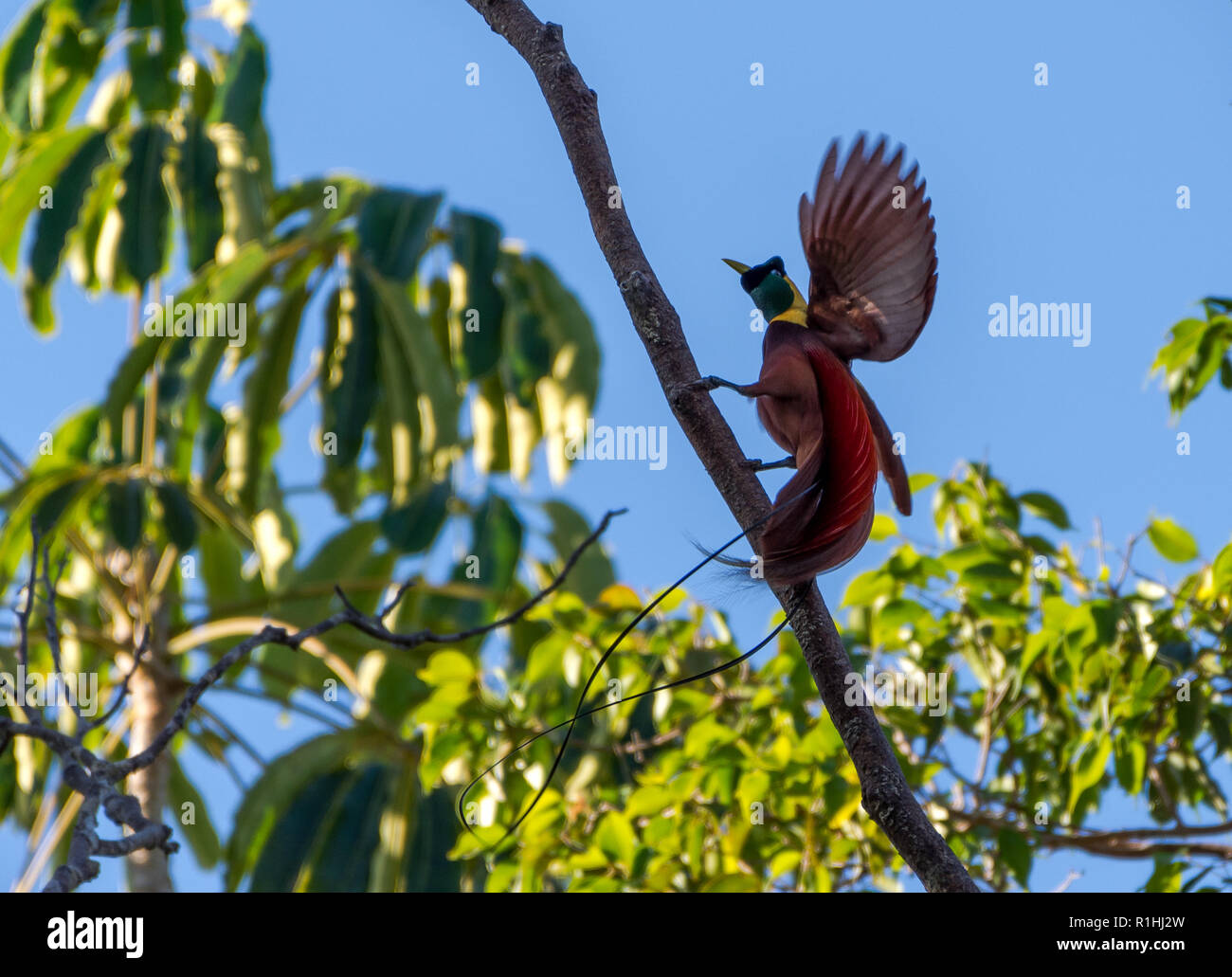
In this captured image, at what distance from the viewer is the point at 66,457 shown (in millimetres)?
4828

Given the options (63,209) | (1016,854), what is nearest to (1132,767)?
(1016,854)

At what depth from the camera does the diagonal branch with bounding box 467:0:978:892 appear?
0.90 m

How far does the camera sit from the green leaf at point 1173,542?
6.75ft

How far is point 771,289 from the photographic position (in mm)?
976

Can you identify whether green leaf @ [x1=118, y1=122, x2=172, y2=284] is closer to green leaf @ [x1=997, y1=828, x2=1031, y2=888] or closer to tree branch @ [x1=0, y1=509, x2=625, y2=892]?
tree branch @ [x1=0, y1=509, x2=625, y2=892]

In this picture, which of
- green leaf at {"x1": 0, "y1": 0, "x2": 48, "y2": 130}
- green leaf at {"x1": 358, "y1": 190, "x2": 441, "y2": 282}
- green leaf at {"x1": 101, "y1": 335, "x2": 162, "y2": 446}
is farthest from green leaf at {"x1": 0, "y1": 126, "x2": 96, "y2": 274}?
green leaf at {"x1": 358, "y1": 190, "x2": 441, "y2": 282}

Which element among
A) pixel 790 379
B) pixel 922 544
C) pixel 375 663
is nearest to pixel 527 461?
pixel 375 663

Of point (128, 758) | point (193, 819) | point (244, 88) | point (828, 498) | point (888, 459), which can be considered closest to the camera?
point (828, 498)

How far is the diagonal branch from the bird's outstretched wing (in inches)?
4.4

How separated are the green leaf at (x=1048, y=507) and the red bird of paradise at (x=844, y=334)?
4.65 feet

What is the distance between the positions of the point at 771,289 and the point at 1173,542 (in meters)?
1.37

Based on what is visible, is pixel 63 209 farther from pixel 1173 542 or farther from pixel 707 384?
pixel 707 384

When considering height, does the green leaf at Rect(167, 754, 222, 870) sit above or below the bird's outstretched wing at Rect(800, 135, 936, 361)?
below

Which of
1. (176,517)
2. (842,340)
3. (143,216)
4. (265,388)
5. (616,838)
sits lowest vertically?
(616,838)
